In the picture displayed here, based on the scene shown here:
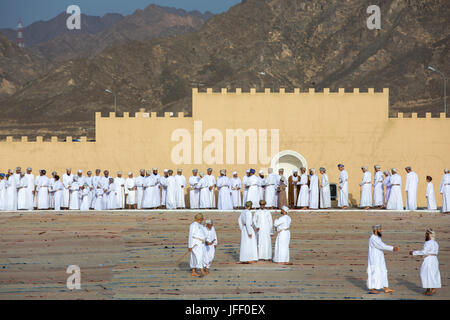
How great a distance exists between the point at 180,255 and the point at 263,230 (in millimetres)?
2265

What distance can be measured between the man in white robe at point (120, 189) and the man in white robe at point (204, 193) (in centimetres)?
317

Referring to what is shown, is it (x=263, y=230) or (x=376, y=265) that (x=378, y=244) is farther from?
(x=263, y=230)

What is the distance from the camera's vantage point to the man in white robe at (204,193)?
25266mm

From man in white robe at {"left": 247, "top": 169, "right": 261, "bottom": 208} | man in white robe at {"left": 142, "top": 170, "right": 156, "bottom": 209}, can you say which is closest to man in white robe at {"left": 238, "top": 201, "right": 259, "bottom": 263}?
man in white robe at {"left": 247, "top": 169, "right": 261, "bottom": 208}

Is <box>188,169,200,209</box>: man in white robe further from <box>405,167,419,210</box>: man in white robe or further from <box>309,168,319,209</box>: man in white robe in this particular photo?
<box>405,167,419,210</box>: man in white robe

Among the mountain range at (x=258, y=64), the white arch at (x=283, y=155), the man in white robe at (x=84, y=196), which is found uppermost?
the mountain range at (x=258, y=64)

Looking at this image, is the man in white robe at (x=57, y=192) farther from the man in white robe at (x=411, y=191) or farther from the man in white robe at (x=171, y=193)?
the man in white robe at (x=411, y=191)

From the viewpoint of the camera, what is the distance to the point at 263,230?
16.6 meters

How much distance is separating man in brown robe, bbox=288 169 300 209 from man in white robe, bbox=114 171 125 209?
620 cm

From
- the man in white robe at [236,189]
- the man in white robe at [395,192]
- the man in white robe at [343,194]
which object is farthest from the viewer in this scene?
the man in white robe at [236,189]

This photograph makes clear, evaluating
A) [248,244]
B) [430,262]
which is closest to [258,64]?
[248,244]

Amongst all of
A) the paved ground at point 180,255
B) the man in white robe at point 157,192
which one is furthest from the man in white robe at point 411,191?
the man in white robe at point 157,192

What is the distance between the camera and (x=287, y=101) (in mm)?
28969

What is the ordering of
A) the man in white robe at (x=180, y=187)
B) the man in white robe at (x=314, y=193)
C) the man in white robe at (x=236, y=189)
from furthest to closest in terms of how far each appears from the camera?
1. the man in white robe at (x=180, y=187)
2. the man in white robe at (x=236, y=189)
3. the man in white robe at (x=314, y=193)
